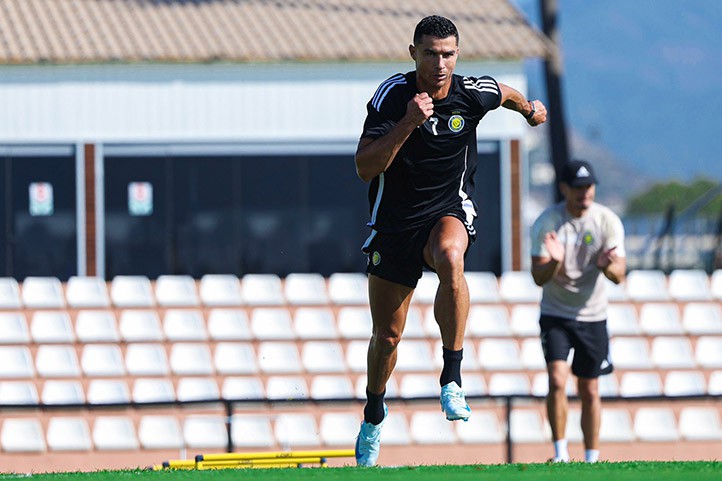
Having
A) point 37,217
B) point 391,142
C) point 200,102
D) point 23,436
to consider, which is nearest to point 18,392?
point 23,436

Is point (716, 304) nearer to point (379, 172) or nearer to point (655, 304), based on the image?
point (655, 304)

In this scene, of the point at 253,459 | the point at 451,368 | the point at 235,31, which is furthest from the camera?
the point at 235,31

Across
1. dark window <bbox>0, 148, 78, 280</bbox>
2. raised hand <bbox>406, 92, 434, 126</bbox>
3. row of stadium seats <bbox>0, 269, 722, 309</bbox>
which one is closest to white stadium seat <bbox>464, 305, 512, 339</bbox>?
row of stadium seats <bbox>0, 269, 722, 309</bbox>

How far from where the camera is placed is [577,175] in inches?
410

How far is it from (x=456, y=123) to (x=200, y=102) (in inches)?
586

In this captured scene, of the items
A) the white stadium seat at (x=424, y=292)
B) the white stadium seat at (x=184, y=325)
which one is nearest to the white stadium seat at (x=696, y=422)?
the white stadium seat at (x=424, y=292)

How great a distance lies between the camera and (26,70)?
21812 millimetres

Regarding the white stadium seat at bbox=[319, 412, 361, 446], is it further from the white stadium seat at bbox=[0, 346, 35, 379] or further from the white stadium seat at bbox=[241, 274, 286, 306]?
the white stadium seat at bbox=[0, 346, 35, 379]

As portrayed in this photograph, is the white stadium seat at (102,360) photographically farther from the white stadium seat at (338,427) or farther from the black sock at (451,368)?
the black sock at (451,368)

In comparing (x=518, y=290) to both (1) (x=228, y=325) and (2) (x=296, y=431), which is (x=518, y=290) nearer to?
(1) (x=228, y=325)

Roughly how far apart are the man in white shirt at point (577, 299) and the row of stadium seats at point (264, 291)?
402 cm

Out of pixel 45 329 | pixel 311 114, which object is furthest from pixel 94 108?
pixel 45 329

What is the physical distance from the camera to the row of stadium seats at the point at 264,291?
47.5ft

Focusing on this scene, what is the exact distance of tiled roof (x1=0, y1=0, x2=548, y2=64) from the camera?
2209cm
